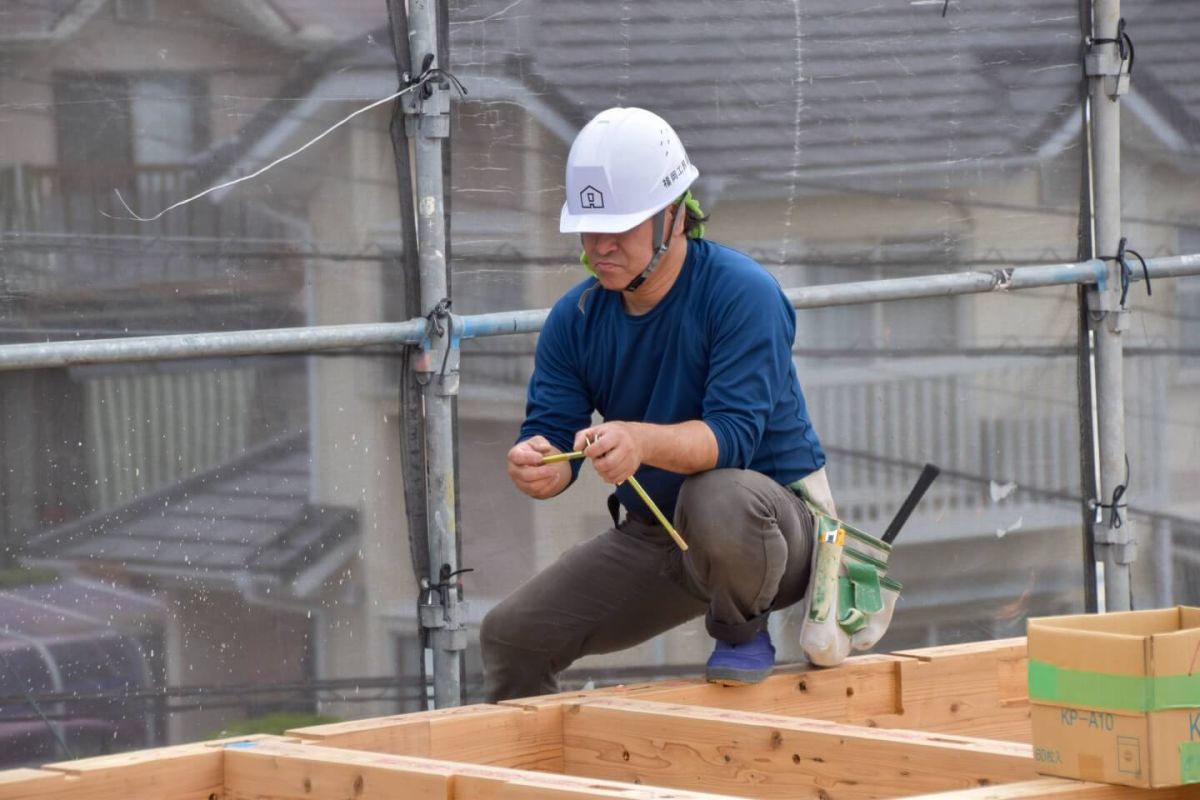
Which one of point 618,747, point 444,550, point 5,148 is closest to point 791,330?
point 618,747

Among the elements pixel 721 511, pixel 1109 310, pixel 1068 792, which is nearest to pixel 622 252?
pixel 721 511

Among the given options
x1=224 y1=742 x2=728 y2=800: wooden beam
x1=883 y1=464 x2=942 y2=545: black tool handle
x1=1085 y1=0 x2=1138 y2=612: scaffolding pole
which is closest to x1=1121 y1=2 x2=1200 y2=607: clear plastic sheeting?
x1=1085 y1=0 x2=1138 y2=612: scaffolding pole

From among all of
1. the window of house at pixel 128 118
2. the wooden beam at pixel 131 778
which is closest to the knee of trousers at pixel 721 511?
the wooden beam at pixel 131 778

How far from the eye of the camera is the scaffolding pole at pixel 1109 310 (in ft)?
16.2

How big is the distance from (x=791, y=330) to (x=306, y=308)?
131 centimetres

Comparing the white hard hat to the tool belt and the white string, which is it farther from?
the white string

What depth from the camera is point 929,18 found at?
15.5ft

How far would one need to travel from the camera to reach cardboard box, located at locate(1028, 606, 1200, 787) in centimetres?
221

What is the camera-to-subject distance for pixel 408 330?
4.01m

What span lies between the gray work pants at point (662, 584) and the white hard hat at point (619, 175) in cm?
53

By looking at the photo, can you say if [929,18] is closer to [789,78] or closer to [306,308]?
[789,78]

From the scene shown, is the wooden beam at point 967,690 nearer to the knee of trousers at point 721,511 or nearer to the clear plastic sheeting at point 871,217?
the knee of trousers at point 721,511

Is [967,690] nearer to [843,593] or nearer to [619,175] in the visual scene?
[843,593]

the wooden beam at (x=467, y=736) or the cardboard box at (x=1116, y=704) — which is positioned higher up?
the cardboard box at (x=1116, y=704)
